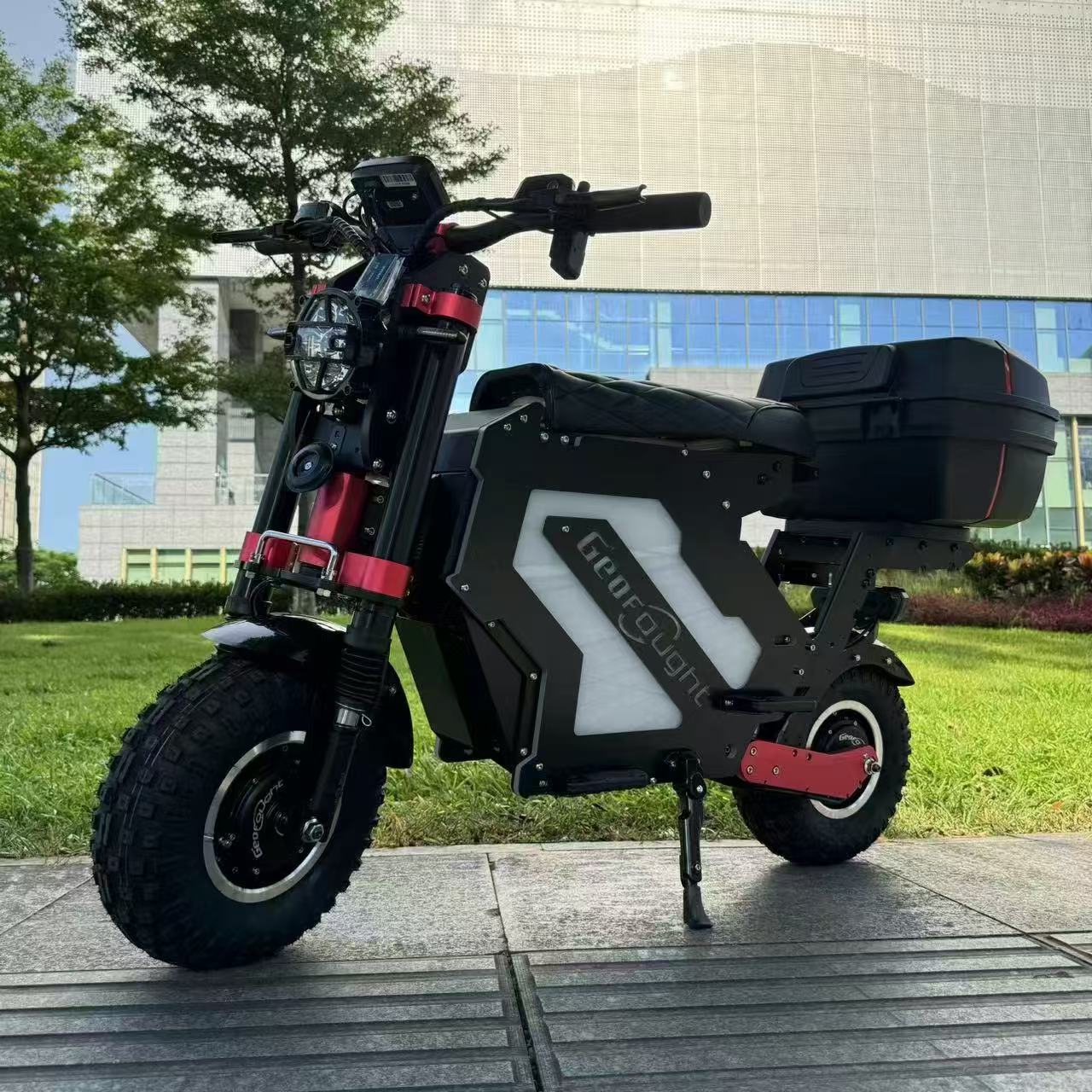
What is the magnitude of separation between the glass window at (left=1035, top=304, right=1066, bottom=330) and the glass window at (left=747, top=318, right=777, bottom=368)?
10434 mm

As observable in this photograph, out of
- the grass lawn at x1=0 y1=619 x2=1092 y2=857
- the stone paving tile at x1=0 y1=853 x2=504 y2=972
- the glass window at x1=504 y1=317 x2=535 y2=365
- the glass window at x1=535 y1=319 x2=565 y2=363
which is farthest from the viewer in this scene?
the glass window at x1=535 y1=319 x2=565 y2=363

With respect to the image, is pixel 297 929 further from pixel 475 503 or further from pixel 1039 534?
pixel 1039 534

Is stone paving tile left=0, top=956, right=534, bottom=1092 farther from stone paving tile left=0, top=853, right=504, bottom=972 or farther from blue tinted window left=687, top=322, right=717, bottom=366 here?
blue tinted window left=687, top=322, right=717, bottom=366

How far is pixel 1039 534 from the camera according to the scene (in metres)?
35.8

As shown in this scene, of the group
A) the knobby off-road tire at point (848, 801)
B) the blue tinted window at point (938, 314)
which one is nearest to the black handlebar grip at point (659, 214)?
the knobby off-road tire at point (848, 801)

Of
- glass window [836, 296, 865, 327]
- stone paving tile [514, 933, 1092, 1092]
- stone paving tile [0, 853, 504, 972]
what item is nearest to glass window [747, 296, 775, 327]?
glass window [836, 296, 865, 327]

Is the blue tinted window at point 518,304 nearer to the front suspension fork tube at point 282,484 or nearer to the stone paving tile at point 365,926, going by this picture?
the stone paving tile at point 365,926

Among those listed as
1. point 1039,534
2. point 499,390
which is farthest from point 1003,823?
point 1039,534

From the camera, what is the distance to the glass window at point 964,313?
1622 inches

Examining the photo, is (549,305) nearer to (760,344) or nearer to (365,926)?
(760,344)

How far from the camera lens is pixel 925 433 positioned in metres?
2.96

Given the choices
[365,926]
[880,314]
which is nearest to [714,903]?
[365,926]

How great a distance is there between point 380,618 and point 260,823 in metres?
0.49

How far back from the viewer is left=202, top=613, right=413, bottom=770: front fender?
2.25m
